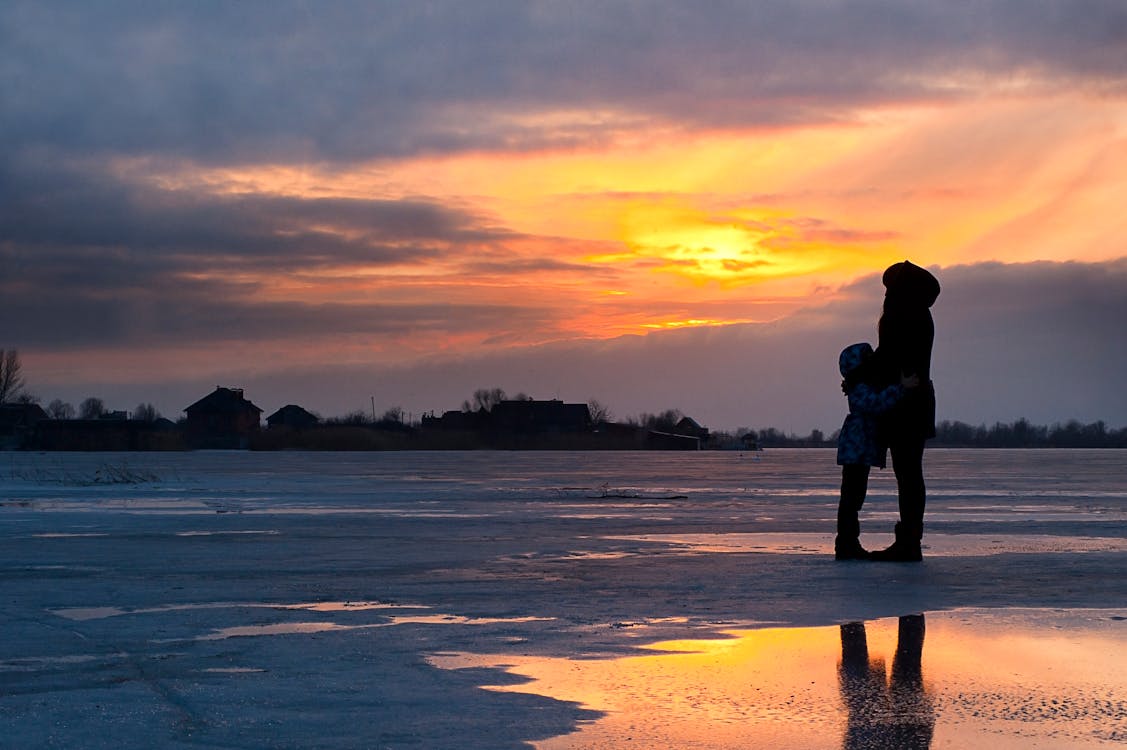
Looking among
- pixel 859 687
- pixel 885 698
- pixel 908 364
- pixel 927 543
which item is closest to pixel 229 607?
pixel 859 687

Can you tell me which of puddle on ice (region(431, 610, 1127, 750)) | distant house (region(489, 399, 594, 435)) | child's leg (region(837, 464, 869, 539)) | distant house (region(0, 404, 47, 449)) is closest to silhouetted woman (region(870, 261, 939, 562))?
child's leg (region(837, 464, 869, 539))

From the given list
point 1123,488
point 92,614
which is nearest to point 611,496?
point 1123,488

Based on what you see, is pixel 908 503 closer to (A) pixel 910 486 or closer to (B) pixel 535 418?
(A) pixel 910 486

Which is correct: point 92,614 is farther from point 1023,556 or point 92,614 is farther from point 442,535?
point 1023,556

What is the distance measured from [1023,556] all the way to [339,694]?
930 centimetres

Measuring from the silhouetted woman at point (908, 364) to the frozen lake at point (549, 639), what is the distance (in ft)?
2.56

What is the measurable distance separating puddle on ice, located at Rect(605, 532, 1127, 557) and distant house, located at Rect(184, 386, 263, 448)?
151 m

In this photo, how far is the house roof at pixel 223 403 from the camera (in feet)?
541

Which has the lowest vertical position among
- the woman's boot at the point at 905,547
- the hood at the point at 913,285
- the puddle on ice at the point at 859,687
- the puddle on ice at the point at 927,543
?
the puddle on ice at the point at 859,687

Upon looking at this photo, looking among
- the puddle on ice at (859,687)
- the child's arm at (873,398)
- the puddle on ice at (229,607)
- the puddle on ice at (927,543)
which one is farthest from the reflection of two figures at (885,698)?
the puddle on ice at (927,543)

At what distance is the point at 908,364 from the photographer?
13195 mm

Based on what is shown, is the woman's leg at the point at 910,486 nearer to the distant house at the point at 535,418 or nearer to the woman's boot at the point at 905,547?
the woman's boot at the point at 905,547

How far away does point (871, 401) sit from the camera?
13422 mm

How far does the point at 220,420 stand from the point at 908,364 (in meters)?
158
